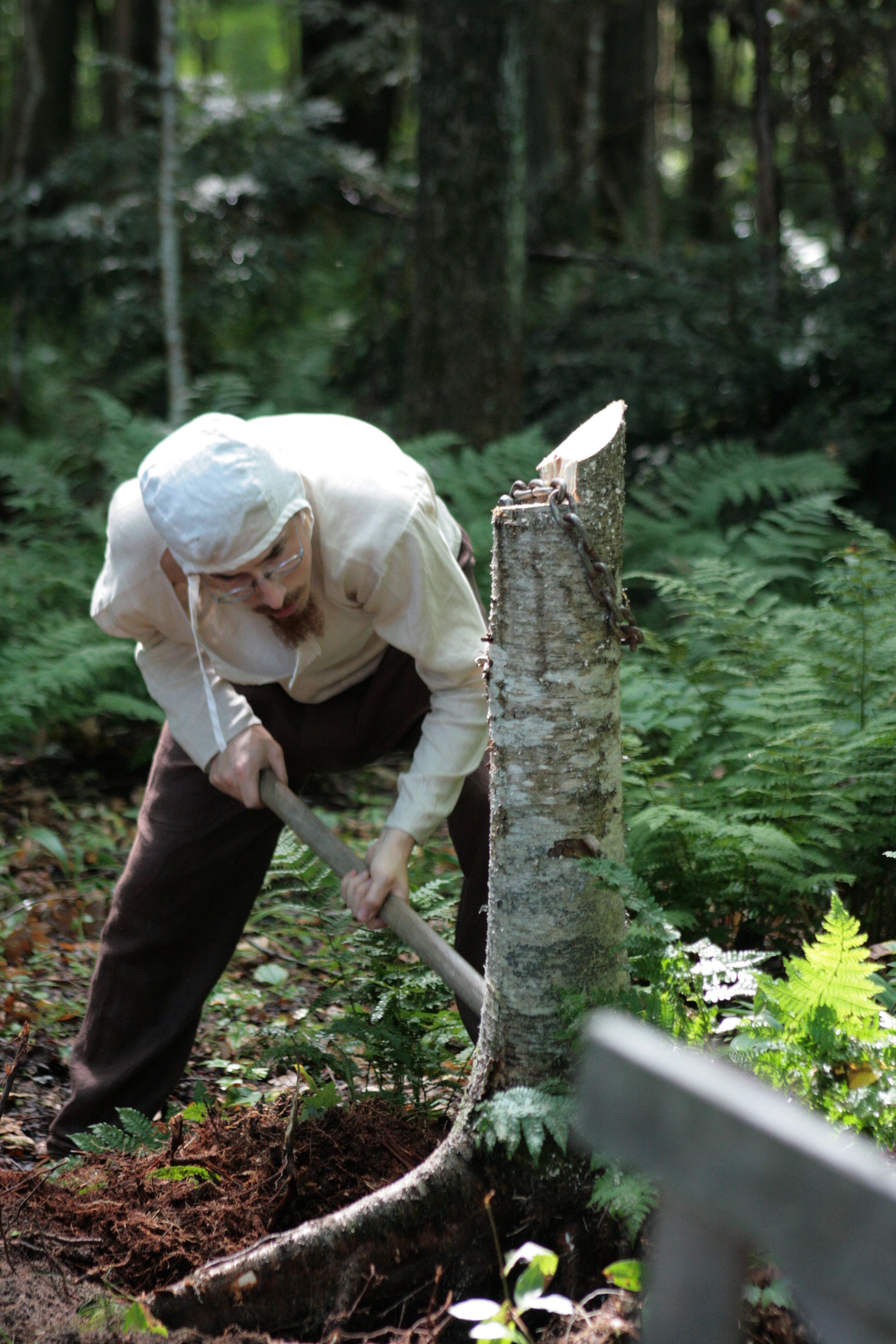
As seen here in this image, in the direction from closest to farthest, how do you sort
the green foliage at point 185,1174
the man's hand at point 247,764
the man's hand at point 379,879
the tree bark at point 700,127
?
the green foliage at point 185,1174 < the man's hand at point 379,879 < the man's hand at point 247,764 < the tree bark at point 700,127

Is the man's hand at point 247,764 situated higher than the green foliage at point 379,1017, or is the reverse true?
the man's hand at point 247,764

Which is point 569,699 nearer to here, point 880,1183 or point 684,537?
point 880,1183

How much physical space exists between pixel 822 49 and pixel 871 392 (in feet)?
9.77

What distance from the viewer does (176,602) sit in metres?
2.81

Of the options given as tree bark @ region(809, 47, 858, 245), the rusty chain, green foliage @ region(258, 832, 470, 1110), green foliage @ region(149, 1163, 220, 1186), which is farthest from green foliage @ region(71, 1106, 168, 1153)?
tree bark @ region(809, 47, 858, 245)

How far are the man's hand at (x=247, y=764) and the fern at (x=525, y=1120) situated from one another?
1084 mm

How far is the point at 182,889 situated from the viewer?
3.08 meters

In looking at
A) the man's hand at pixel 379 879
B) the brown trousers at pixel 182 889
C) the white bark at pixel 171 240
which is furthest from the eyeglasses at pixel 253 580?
the white bark at pixel 171 240

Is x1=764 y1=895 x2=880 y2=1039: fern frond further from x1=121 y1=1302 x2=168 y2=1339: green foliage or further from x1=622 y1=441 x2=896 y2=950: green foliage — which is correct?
x1=121 y1=1302 x2=168 y2=1339: green foliage

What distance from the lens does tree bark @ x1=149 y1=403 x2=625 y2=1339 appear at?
2053 millimetres

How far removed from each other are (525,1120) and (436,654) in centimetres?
109

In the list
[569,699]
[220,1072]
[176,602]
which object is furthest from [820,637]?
[220,1072]

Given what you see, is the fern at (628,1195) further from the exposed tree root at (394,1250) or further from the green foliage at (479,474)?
the green foliage at (479,474)

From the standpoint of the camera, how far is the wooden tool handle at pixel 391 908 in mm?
2457
